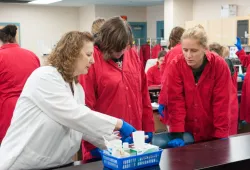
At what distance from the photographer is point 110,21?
215 cm

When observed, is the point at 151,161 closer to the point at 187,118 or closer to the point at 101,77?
the point at 101,77

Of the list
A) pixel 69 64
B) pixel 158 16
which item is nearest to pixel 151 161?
pixel 69 64

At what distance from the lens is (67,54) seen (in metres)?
1.74

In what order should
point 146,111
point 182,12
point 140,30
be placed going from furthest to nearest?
point 140,30, point 182,12, point 146,111

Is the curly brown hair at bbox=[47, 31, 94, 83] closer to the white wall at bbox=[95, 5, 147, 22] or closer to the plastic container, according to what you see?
the plastic container

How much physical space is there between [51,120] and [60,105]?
86mm

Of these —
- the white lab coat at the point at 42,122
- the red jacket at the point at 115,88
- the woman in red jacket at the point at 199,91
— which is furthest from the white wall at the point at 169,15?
the white lab coat at the point at 42,122

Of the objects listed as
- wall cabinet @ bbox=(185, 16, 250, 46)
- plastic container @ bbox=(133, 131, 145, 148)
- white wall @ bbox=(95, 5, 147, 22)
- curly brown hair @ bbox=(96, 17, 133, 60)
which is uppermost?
white wall @ bbox=(95, 5, 147, 22)

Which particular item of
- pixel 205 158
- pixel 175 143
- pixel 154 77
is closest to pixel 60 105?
pixel 205 158

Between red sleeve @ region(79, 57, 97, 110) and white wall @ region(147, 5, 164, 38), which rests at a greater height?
white wall @ region(147, 5, 164, 38)

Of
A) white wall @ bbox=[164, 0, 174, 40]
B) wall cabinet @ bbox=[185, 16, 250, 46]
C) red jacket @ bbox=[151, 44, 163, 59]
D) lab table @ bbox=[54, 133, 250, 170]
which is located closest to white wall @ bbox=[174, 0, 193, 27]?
white wall @ bbox=[164, 0, 174, 40]

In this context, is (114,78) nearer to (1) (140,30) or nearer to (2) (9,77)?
(2) (9,77)

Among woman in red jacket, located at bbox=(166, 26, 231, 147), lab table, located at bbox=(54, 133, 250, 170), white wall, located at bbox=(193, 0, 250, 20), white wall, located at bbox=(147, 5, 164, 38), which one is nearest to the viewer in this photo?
lab table, located at bbox=(54, 133, 250, 170)

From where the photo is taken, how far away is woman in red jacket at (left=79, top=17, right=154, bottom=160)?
2131mm
